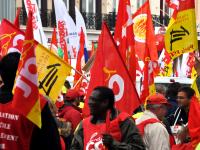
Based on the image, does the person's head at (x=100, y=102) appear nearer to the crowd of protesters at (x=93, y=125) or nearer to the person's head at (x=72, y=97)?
the crowd of protesters at (x=93, y=125)

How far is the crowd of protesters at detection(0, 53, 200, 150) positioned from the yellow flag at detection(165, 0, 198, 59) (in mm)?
1125

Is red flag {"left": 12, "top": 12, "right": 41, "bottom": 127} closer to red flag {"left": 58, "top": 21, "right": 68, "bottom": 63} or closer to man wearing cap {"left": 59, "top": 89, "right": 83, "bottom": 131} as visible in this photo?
man wearing cap {"left": 59, "top": 89, "right": 83, "bottom": 131}

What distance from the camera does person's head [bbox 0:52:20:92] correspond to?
518 cm

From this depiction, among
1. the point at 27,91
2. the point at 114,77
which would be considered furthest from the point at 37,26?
the point at 27,91

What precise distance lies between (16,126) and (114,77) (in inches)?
130

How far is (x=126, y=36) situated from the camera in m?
11.2

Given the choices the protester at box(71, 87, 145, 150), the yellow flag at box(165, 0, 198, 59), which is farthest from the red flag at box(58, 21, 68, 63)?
the protester at box(71, 87, 145, 150)

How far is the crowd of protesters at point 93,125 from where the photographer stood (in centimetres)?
516

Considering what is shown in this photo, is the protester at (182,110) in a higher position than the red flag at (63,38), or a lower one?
lower

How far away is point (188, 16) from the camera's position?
1241 cm

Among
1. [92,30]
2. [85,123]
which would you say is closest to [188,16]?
[85,123]

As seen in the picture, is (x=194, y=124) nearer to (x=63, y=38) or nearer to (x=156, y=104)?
(x=156, y=104)

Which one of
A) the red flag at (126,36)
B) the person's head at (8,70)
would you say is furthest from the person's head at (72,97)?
the person's head at (8,70)

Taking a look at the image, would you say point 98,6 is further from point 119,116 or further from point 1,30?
point 119,116
